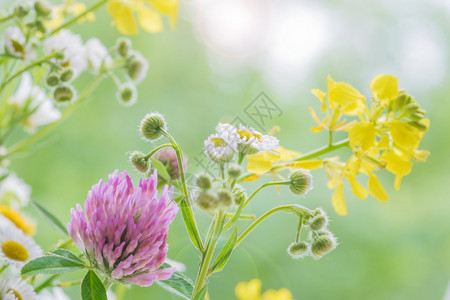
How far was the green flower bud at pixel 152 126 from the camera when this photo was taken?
1.15ft

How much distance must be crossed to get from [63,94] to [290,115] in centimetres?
180

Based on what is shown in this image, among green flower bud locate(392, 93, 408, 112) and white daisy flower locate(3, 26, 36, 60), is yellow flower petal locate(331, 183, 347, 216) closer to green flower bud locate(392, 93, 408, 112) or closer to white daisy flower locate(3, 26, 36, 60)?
green flower bud locate(392, 93, 408, 112)

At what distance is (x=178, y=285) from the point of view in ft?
1.19

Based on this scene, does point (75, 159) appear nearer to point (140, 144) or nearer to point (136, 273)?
point (140, 144)

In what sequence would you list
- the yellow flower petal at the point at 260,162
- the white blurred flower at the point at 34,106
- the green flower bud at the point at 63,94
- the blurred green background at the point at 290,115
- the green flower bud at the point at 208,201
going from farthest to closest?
the blurred green background at the point at 290,115
the white blurred flower at the point at 34,106
the green flower bud at the point at 63,94
the yellow flower petal at the point at 260,162
the green flower bud at the point at 208,201

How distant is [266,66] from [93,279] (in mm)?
2132

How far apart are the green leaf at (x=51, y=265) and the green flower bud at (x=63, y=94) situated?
19 centimetres

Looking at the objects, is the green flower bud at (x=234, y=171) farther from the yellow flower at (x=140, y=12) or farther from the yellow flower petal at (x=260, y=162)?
the yellow flower at (x=140, y=12)

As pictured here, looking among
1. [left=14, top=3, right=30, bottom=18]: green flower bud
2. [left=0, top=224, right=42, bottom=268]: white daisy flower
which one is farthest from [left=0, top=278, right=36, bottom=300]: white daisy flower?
[left=14, top=3, right=30, bottom=18]: green flower bud

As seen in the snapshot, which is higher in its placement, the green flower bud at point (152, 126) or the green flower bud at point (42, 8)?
the green flower bud at point (42, 8)

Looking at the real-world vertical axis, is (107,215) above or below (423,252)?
below

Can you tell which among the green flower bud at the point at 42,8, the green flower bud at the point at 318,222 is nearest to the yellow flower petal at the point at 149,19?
the green flower bud at the point at 42,8

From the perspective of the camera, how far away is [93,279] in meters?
0.34

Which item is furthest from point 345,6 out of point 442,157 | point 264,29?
point 442,157
